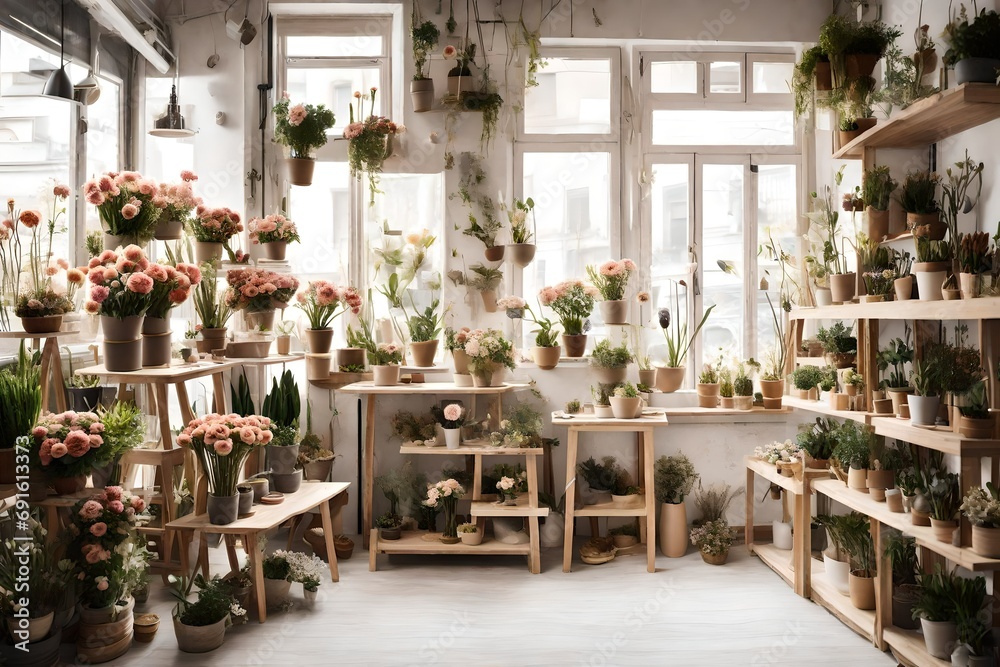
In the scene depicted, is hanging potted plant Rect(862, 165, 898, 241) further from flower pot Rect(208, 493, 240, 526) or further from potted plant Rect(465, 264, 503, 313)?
flower pot Rect(208, 493, 240, 526)

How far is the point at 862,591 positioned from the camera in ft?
12.8

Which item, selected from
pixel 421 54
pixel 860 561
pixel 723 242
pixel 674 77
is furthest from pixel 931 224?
pixel 421 54

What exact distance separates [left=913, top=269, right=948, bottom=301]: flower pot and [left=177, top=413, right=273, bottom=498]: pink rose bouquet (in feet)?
10.1

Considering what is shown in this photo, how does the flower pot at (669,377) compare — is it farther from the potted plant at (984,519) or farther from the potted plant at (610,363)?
the potted plant at (984,519)

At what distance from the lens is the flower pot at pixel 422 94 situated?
17.1 ft

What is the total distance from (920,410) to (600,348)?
190 centimetres

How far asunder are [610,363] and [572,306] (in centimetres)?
48

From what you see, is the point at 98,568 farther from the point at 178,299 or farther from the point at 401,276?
the point at 401,276

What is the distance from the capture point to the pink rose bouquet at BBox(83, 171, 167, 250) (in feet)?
12.3

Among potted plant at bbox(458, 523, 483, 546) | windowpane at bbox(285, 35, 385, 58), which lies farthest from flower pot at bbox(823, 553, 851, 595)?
windowpane at bbox(285, 35, 385, 58)

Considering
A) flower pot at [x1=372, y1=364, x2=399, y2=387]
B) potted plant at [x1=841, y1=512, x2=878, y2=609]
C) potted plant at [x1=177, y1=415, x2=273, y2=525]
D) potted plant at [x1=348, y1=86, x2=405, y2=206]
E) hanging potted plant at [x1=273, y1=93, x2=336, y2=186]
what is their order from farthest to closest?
1. potted plant at [x1=348, y1=86, x2=405, y2=206]
2. hanging potted plant at [x1=273, y1=93, x2=336, y2=186]
3. flower pot at [x1=372, y1=364, x2=399, y2=387]
4. potted plant at [x1=841, y1=512, x2=878, y2=609]
5. potted plant at [x1=177, y1=415, x2=273, y2=525]

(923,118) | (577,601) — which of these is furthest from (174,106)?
(923,118)

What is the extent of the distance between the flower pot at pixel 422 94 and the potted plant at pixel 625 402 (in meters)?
2.26

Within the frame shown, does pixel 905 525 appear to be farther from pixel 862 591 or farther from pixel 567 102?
pixel 567 102
